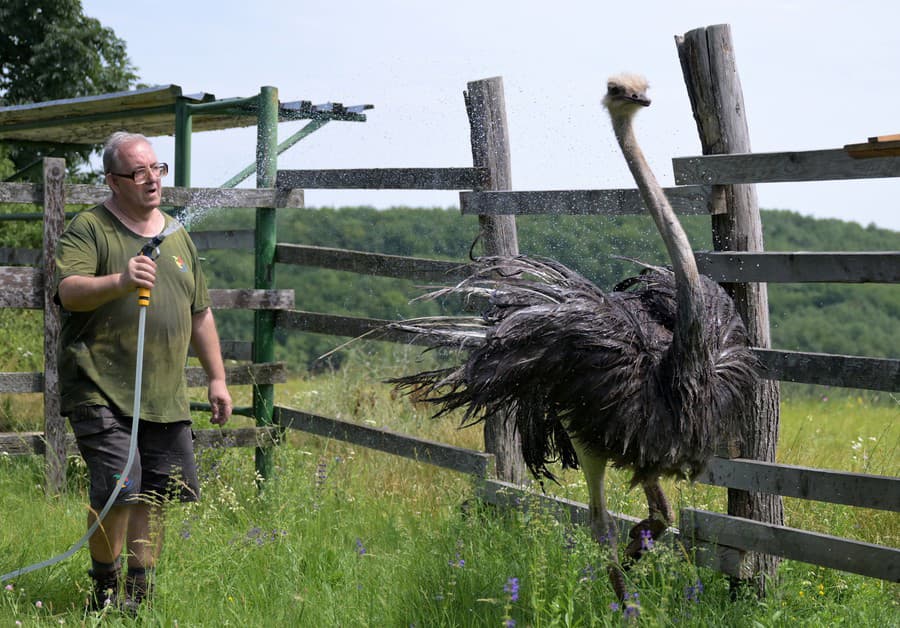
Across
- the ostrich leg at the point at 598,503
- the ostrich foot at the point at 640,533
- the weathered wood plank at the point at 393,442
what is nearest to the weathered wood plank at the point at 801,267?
the ostrich leg at the point at 598,503

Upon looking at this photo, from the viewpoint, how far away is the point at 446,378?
439 cm

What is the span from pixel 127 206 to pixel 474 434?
13.2 ft

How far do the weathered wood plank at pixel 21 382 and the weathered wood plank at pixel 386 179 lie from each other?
1769 mm

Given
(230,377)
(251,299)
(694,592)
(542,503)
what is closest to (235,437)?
(230,377)

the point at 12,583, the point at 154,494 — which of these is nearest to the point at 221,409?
the point at 154,494

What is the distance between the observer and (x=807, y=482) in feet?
12.9

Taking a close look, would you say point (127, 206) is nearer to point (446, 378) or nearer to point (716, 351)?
point (446, 378)

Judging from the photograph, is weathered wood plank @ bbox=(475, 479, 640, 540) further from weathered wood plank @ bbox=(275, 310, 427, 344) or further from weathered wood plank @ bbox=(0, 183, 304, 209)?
Answer: weathered wood plank @ bbox=(0, 183, 304, 209)

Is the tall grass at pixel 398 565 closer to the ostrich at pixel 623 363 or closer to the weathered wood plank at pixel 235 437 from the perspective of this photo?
the weathered wood plank at pixel 235 437

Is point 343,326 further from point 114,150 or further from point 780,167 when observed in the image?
point 780,167

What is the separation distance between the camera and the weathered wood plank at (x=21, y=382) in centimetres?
604

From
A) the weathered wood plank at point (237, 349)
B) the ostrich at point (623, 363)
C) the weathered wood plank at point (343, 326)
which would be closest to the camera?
the ostrich at point (623, 363)

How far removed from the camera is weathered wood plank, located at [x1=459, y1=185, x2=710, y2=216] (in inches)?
166

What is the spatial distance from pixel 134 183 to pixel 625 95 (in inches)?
73.3
